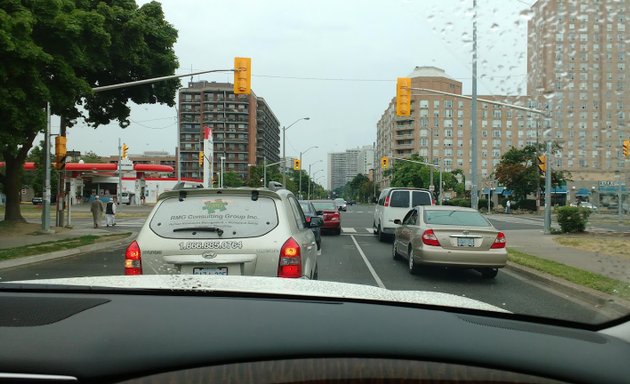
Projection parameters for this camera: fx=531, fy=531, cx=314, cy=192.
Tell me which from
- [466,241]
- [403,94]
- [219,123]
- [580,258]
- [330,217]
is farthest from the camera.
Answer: [219,123]

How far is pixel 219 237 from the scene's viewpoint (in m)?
5.20

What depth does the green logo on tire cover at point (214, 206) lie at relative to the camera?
546cm

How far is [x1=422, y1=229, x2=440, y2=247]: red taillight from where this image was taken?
35.1 ft

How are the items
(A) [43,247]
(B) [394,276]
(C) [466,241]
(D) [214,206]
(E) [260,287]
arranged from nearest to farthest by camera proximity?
(E) [260,287]
(D) [214,206]
(C) [466,241]
(B) [394,276]
(A) [43,247]

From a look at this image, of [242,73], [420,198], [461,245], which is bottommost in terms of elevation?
[461,245]

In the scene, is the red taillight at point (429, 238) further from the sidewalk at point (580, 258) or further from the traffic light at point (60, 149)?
the traffic light at point (60, 149)

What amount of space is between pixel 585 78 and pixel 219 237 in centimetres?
350

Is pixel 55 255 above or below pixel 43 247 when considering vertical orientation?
below

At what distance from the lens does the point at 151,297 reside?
191 cm

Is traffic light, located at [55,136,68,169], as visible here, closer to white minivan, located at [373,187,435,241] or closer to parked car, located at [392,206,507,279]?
white minivan, located at [373,187,435,241]

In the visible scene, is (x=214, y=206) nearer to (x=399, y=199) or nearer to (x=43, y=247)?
(x=43, y=247)

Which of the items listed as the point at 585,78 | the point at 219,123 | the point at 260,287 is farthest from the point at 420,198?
the point at 219,123

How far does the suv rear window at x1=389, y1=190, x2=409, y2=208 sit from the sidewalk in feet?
13.0

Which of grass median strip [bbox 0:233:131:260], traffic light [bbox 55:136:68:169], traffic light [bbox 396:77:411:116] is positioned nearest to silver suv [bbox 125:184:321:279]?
grass median strip [bbox 0:233:131:260]
